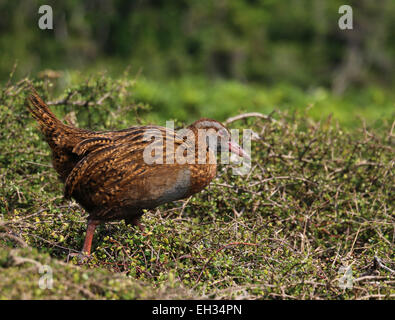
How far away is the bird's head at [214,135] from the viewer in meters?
5.63

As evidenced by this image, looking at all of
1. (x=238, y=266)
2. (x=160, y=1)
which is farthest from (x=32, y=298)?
(x=160, y=1)

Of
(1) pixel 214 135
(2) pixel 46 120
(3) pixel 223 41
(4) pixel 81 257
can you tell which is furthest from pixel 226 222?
(3) pixel 223 41

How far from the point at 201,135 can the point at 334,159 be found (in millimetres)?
2013

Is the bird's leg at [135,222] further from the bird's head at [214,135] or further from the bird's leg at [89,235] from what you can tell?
the bird's head at [214,135]

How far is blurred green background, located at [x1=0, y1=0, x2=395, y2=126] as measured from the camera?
18406 mm

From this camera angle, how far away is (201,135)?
5.58 meters

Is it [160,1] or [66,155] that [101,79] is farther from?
[160,1]

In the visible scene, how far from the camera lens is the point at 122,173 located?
5113 millimetres

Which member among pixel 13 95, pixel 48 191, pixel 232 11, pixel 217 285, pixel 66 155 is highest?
pixel 232 11

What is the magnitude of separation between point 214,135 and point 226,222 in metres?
0.95

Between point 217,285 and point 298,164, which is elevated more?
point 298,164

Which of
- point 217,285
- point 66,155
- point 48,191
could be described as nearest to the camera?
point 217,285

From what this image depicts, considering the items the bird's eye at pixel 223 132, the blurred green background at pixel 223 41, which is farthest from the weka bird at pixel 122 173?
the blurred green background at pixel 223 41

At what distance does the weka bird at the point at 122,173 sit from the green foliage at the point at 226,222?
27 centimetres
